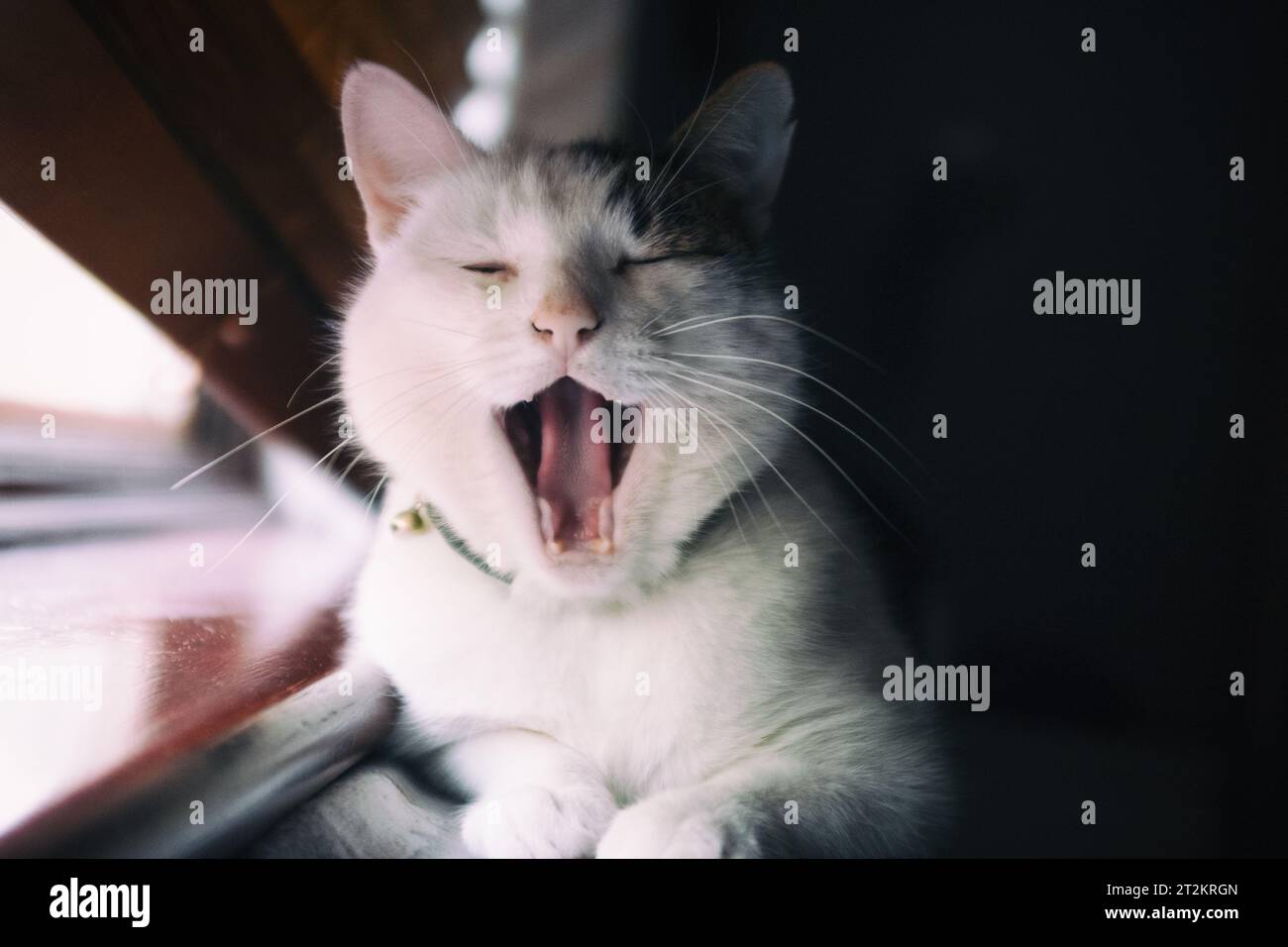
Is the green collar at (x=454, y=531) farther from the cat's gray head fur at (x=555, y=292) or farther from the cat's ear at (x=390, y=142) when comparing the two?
the cat's ear at (x=390, y=142)

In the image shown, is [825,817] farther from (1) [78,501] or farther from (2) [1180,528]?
(1) [78,501]

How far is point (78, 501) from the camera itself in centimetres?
122

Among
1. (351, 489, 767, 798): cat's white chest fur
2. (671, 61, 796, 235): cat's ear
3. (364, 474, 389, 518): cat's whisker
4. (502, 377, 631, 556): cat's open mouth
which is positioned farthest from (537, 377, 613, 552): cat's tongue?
(671, 61, 796, 235): cat's ear

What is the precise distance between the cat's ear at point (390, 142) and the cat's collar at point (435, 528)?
360 millimetres

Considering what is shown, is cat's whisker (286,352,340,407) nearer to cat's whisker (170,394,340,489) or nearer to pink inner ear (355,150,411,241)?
cat's whisker (170,394,340,489)

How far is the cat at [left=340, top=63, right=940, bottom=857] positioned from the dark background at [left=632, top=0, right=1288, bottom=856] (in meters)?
0.10

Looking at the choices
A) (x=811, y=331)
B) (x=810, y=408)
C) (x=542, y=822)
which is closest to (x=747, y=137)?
(x=811, y=331)

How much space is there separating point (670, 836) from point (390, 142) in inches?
36.0

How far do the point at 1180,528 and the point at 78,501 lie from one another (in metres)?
1.55

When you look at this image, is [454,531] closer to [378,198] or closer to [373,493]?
[373,493]
